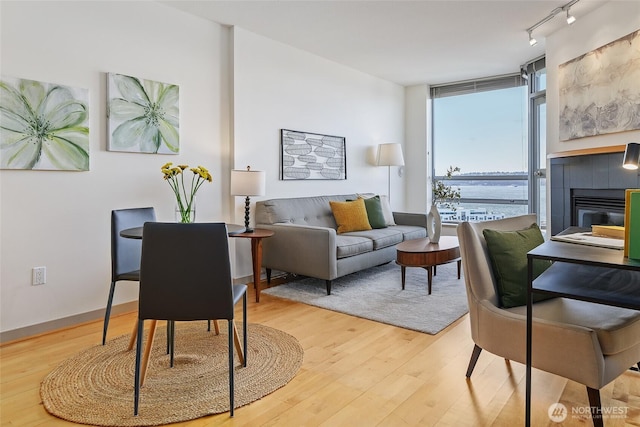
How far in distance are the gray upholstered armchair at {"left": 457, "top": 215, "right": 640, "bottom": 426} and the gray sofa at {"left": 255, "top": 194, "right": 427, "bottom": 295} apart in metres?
1.78

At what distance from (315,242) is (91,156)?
6.30 ft

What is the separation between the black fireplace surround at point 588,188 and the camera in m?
3.41

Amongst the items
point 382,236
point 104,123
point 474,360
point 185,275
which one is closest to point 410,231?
point 382,236

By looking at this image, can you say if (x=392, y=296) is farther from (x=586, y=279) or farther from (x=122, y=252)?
(x=122, y=252)

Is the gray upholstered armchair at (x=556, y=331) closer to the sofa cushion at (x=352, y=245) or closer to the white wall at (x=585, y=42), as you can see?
the sofa cushion at (x=352, y=245)

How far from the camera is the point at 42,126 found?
9.36 feet

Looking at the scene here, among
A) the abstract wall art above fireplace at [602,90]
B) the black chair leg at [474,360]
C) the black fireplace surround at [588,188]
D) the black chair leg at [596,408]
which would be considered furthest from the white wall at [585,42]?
the black chair leg at [596,408]

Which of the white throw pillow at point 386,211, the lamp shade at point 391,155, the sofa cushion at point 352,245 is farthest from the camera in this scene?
the lamp shade at point 391,155

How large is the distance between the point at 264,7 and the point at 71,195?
2.17 metres

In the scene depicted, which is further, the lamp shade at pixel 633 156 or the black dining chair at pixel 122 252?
the black dining chair at pixel 122 252

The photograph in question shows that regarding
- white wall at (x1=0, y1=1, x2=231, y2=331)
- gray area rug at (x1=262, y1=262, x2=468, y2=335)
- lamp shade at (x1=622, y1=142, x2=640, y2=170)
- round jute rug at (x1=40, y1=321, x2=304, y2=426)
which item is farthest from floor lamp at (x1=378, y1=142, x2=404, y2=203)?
lamp shade at (x1=622, y1=142, x2=640, y2=170)

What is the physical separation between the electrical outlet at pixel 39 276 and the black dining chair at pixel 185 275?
1.48 metres

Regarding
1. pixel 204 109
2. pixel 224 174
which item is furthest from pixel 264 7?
pixel 224 174

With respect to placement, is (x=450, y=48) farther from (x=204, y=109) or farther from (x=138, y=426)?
(x=138, y=426)
